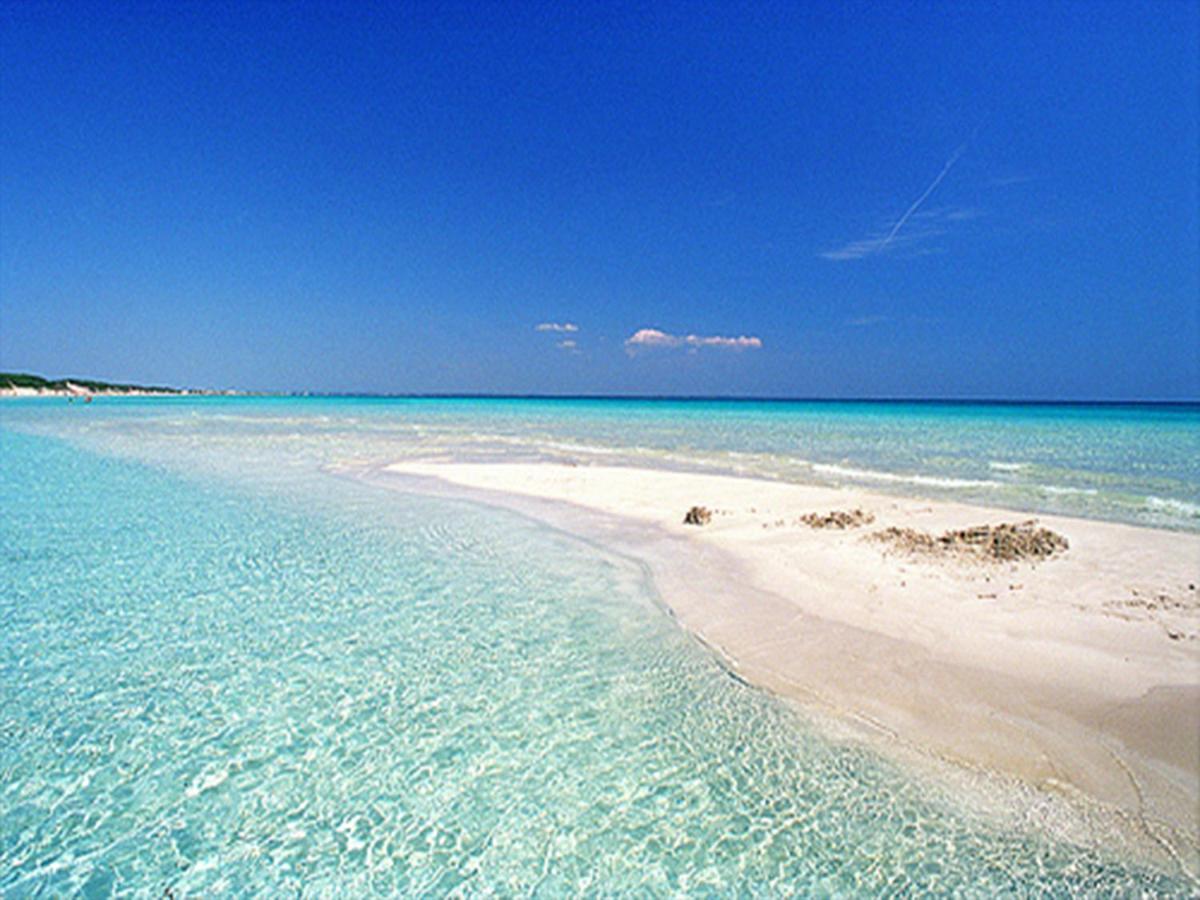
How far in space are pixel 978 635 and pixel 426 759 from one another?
20.3 feet

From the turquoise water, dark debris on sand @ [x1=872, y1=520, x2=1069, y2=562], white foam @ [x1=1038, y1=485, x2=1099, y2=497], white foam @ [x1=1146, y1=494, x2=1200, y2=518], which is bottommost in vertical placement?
the turquoise water

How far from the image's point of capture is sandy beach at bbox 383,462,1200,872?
4.75 metres

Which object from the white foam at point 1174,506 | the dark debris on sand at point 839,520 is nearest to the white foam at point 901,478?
the white foam at point 1174,506

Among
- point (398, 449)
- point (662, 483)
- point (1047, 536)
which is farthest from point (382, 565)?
point (398, 449)

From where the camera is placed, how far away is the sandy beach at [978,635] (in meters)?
4.75

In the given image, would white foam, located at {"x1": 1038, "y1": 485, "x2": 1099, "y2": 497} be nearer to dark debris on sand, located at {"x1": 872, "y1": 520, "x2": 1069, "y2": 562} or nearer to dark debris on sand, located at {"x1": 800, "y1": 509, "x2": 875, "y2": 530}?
dark debris on sand, located at {"x1": 872, "y1": 520, "x2": 1069, "y2": 562}

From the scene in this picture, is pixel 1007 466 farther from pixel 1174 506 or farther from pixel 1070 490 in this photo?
pixel 1174 506

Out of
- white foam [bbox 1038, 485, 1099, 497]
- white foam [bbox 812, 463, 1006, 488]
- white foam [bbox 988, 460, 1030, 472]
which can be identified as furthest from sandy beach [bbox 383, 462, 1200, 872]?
white foam [bbox 988, 460, 1030, 472]

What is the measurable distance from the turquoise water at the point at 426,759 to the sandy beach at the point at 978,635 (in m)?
0.72

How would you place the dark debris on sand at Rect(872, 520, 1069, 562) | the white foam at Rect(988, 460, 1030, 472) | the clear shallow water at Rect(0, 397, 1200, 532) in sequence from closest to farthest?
the dark debris on sand at Rect(872, 520, 1069, 562), the clear shallow water at Rect(0, 397, 1200, 532), the white foam at Rect(988, 460, 1030, 472)

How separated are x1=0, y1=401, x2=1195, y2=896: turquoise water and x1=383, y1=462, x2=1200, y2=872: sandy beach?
716 mm

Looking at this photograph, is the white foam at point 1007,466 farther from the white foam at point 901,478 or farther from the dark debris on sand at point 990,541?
the dark debris on sand at point 990,541

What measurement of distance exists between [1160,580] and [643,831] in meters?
9.06

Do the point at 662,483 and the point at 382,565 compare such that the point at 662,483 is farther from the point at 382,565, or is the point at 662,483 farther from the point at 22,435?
the point at 22,435
